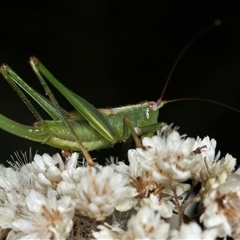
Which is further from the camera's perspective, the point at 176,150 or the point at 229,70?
the point at 229,70

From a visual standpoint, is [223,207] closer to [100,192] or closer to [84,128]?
[100,192]

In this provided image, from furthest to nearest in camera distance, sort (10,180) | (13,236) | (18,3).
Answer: (18,3), (10,180), (13,236)

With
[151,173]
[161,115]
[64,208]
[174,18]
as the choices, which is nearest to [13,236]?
[64,208]

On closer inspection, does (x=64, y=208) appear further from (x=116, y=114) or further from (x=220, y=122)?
(x=220, y=122)

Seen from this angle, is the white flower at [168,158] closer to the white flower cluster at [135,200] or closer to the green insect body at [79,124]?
the white flower cluster at [135,200]

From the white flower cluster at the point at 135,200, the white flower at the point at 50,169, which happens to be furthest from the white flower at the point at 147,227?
the white flower at the point at 50,169

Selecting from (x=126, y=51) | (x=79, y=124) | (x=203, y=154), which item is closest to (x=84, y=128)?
(x=79, y=124)
